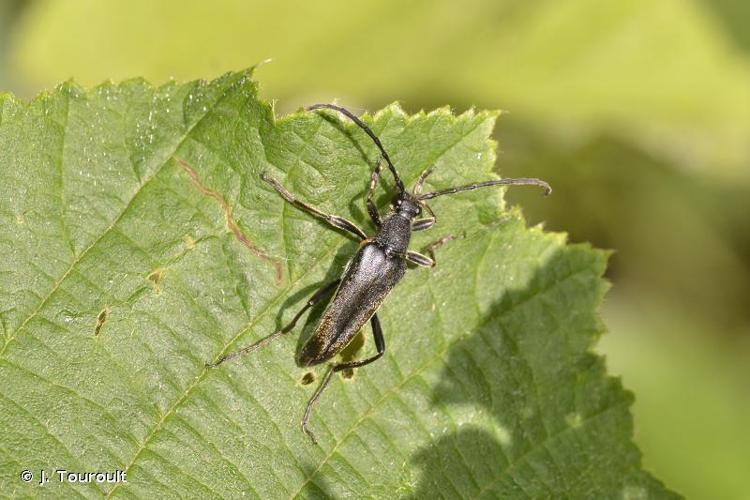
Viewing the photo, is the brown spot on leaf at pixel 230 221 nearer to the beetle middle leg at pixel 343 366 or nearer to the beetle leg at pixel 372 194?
the beetle middle leg at pixel 343 366

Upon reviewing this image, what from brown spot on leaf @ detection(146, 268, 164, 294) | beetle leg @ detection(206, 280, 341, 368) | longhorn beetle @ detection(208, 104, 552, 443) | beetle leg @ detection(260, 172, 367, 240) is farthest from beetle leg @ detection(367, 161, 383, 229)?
brown spot on leaf @ detection(146, 268, 164, 294)

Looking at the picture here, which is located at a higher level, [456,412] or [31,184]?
[31,184]

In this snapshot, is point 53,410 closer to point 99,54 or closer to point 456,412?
point 456,412

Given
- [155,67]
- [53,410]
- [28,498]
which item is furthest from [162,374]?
[155,67]

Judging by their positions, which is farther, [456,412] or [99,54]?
[99,54]

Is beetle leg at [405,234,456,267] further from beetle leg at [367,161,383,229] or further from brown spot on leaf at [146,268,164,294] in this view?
brown spot on leaf at [146,268,164,294]

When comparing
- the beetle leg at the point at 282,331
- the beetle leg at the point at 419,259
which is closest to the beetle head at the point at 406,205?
the beetle leg at the point at 419,259
